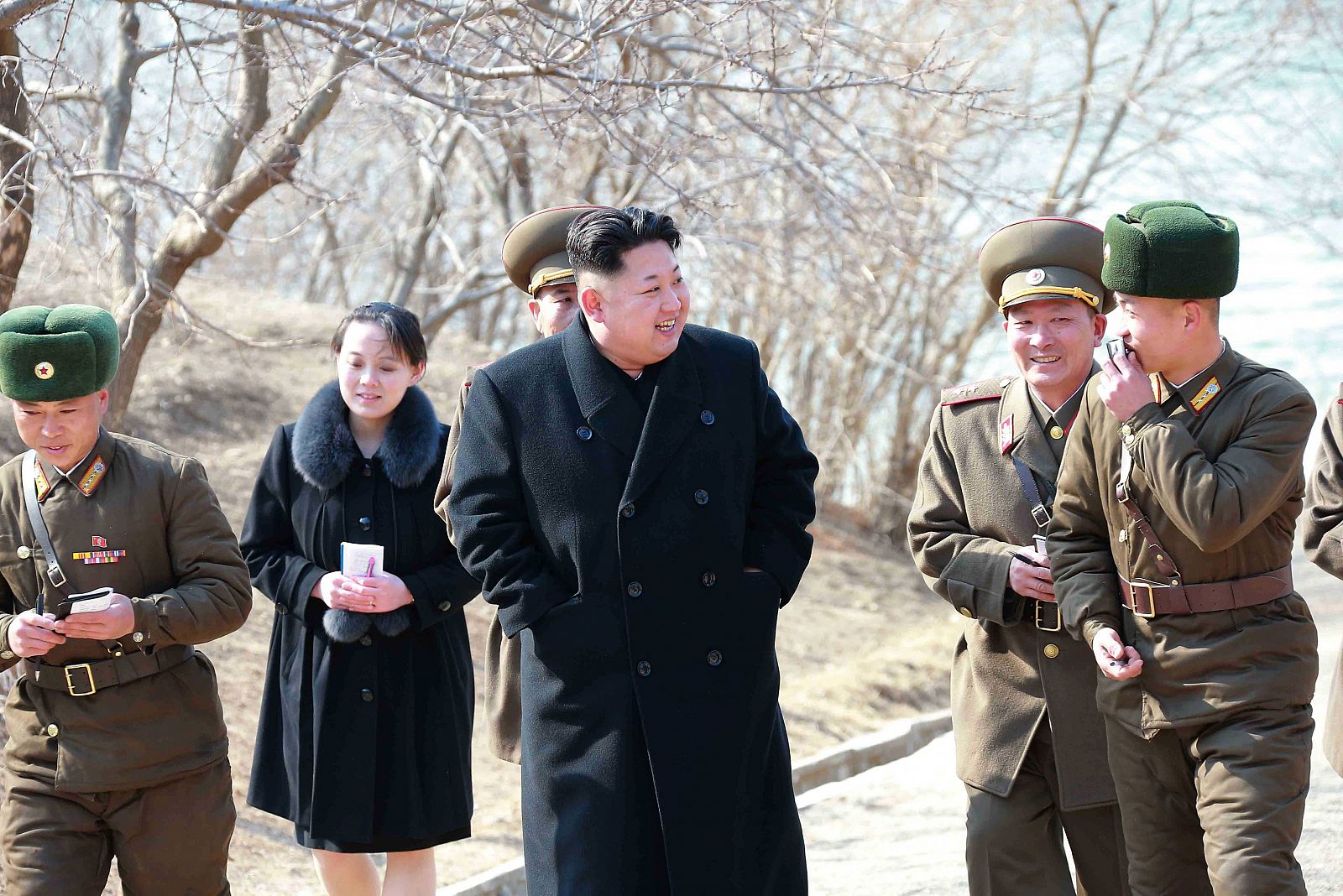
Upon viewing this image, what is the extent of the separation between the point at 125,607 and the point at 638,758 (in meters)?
1.31

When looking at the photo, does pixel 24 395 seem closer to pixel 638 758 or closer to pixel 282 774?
pixel 282 774

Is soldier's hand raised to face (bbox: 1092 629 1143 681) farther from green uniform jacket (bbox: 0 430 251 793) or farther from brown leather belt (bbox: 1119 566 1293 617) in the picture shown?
green uniform jacket (bbox: 0 430 251 793)

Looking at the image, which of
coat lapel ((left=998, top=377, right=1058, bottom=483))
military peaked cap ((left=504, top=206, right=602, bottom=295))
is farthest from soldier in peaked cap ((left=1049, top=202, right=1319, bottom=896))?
military peaked cap ((left=504, top=206, right=602, bottom=295))

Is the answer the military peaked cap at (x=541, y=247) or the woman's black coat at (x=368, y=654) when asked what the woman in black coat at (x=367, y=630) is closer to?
the woman's black coat at (x=368, y=654)

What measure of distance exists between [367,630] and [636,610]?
1320 mm

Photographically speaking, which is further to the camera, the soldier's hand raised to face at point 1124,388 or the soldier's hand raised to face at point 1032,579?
the soldier's hand raised to face at point 1032,579

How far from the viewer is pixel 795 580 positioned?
3.50 metres

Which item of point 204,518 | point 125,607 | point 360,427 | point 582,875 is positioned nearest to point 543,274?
point 360,427

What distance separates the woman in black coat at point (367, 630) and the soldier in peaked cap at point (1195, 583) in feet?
6.01

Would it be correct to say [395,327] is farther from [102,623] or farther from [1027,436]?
[1027,436]

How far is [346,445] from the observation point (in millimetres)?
4434

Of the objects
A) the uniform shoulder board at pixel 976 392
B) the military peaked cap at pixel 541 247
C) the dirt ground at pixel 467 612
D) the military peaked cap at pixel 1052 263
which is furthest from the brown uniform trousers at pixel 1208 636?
the dirt ground at pixel 467 612

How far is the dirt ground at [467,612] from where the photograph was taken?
6.50 metres

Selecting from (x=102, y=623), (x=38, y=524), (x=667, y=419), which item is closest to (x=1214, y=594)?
(x=667, y=419)
